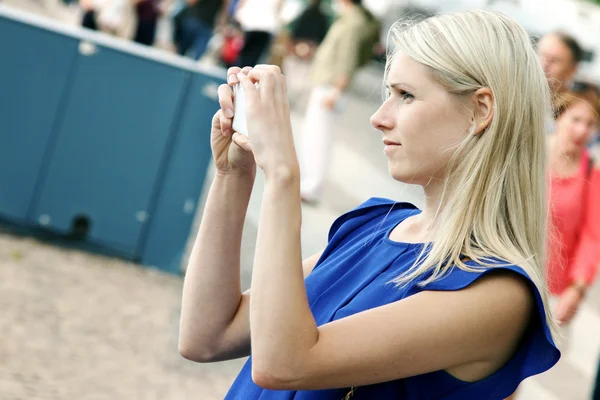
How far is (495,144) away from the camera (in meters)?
1.93

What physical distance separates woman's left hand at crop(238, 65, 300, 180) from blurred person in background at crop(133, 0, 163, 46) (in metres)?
10.5

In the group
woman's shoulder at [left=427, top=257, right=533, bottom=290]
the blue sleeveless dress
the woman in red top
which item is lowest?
the woman in red top

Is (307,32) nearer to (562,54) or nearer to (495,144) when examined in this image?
(562,54)

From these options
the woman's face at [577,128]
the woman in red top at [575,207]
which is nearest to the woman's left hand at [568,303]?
the woman in red top at [575,207]

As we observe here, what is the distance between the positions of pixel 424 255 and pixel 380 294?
0.12 metres

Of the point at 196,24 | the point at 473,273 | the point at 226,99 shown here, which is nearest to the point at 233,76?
the point at 226,99

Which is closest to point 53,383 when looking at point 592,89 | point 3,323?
point 3,323

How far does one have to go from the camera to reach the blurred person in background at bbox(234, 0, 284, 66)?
37.9 ft

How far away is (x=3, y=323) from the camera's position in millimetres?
5121

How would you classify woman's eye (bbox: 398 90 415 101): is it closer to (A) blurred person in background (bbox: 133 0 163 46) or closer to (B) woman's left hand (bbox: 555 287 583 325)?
(B) woman's left hand (bbox: 555 287 583 325)

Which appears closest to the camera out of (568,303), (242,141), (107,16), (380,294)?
(380,294)

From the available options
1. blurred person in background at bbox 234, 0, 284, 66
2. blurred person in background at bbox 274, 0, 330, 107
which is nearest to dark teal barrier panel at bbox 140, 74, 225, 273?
blurred person in background at bbox 234, 0, 284, 66

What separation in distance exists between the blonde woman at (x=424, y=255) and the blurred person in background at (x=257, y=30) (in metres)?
9.51

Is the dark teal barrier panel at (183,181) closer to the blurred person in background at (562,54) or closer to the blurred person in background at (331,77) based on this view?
the blurred person in background at (562,54)
